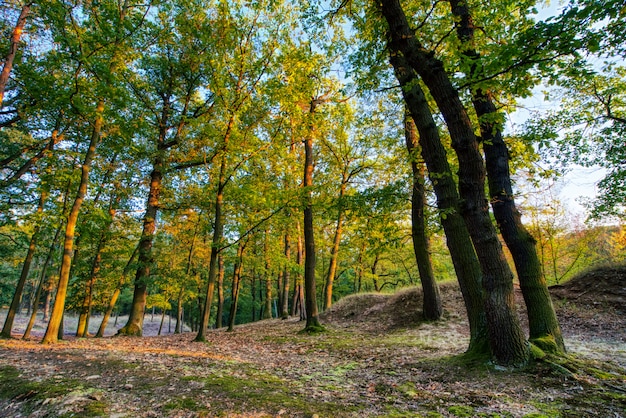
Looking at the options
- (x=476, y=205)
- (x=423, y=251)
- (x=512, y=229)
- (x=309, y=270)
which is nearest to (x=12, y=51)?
(x=309, y=270)

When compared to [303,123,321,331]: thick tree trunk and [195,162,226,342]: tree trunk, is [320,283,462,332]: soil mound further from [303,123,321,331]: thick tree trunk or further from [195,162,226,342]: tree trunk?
[195,162,226,342]: tree trunk

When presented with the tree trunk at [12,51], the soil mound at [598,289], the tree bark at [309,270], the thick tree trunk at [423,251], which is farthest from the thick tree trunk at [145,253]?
the soil mound at [598,289]

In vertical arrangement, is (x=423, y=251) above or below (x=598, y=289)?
above

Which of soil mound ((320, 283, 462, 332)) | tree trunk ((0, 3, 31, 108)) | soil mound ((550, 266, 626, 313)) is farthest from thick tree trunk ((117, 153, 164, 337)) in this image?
soil mound ((550, 266, 626, 313))

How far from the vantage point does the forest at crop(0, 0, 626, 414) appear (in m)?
4.91

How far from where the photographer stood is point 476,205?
15.8ft

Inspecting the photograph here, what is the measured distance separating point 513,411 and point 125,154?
15802 mm

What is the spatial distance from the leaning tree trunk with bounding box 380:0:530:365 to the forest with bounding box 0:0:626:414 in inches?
1.1

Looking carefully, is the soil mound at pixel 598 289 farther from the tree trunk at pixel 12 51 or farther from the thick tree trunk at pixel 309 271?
the tree trunk at pixel 12 51

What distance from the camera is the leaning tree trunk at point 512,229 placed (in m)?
5.33

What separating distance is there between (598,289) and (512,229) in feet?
26.3

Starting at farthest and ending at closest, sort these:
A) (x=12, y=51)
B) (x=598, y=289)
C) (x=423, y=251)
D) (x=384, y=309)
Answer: (x=384, y=309)
(x=423, y=251)
(x=598, y=289)
(x=12, y=51)

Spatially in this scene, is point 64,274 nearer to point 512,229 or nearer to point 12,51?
point 12,51

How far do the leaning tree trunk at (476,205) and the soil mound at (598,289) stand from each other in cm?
786
